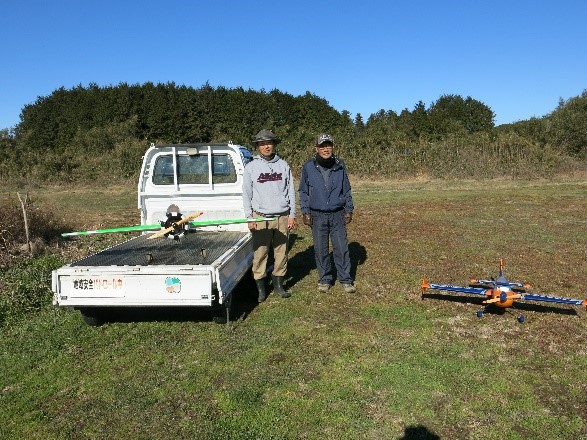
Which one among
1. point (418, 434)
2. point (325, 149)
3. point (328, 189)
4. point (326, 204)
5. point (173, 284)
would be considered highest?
point (325, 149)

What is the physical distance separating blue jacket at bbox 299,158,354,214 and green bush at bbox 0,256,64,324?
364 cm

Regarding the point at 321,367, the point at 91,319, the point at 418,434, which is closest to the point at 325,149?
the point at 321,367

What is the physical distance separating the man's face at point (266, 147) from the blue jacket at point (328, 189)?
20.4 inches

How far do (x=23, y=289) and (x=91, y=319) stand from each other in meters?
1.90

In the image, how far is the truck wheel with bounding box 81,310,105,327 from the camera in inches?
202

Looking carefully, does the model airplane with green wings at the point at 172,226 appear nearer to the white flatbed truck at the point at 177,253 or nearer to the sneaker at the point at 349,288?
the white flatbed truck at the point at 177,253

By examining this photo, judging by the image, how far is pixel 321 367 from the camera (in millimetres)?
4102

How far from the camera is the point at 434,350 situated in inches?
173

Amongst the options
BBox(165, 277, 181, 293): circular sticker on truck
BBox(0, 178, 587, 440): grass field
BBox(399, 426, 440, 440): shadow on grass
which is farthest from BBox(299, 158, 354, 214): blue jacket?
BBox(399, 426, 440, 440): shadow on grass

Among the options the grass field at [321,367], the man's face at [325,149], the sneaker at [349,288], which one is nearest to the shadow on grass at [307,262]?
the grass field at [321,367]

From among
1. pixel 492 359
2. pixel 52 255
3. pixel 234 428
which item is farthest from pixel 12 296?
pixel 492 359

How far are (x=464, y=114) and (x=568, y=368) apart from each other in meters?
48.0

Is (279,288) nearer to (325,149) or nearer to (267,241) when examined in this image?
(267,241)

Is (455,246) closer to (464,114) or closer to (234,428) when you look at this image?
(234,428)
